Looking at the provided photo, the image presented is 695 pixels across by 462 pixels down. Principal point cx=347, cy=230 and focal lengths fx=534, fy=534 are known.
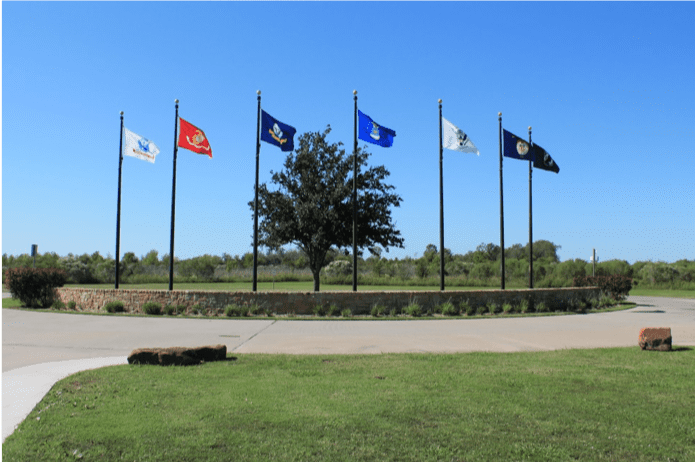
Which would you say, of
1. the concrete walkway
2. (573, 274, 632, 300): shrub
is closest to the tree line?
(573, 274, 632, 300): shrub

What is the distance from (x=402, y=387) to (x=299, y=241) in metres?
20.0

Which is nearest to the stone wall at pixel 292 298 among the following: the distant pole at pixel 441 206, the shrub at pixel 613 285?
the distant pole at pixel 441 206

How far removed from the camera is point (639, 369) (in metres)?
8.17

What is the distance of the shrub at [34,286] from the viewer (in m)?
22.5

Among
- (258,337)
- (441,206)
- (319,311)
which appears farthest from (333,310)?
(441,206)

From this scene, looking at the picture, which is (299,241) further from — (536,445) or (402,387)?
(536,445)

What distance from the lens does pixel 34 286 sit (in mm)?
22719

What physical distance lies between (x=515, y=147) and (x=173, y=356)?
2063 cm

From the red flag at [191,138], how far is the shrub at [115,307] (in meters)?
6.66

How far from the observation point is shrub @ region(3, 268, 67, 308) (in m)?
22.5

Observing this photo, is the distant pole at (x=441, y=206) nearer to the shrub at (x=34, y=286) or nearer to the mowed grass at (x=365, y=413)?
the mowed grass at (x=365, y=413)

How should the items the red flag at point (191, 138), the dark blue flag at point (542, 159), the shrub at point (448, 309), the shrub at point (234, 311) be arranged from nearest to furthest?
1. the shrub at point (234, 311)
2. the shrub at point (448, 309)
3. the red flag at point (191, 138)
4. the dark blue flag at point (542, 159)

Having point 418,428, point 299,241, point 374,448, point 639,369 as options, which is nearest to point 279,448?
point 374,448

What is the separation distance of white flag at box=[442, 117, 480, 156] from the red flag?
10069 mm
